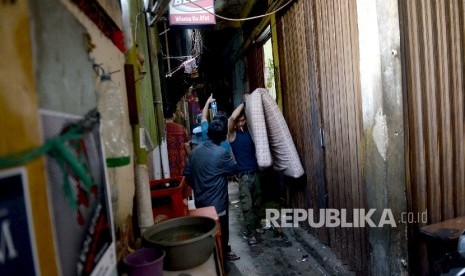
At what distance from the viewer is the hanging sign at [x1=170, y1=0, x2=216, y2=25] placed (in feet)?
20.5

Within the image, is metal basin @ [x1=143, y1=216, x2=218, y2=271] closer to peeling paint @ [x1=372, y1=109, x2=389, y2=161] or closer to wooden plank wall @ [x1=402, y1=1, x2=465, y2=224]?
peeling paint @ [x1=372, y1=109, x2=389, y2=161]

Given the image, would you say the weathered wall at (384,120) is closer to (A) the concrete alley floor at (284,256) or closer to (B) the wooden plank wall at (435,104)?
(B) the wooden plank wall at (435,104)

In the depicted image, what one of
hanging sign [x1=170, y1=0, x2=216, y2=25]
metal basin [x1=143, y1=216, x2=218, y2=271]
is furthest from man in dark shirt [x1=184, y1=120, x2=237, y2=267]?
hanging sign [x1=170, y1=0, x2=216, y2=25]

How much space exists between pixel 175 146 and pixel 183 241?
Result: 5.69 metres

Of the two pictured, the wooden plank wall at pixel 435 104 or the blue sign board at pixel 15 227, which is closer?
the blue sign board at pixel 15 227

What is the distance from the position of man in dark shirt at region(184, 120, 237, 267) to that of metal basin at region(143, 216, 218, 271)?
7.20 ft

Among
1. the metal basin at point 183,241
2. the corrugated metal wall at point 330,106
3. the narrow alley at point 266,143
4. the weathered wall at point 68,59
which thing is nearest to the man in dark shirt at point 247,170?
the narrow alley at point 266,143

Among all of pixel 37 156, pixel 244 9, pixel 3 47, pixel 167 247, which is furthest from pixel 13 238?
pixel 244 9

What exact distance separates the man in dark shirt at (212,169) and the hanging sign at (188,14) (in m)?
2.55

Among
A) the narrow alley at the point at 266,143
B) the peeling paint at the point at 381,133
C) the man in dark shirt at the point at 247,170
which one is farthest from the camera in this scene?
the man in dark shirt at the point at 247,170

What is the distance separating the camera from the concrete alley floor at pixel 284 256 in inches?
191

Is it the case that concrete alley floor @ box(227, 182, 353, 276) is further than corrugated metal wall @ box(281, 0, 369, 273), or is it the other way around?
concrete alley floor @ box(227, 182, 353, 276)

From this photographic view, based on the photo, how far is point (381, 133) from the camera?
337 cm

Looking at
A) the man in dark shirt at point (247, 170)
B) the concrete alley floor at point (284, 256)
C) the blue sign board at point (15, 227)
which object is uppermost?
the blue sign board at point (15, 227)
